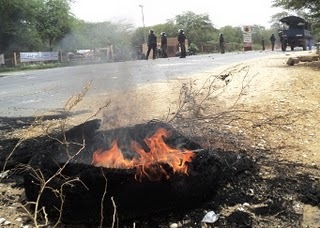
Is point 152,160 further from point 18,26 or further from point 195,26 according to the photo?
point 195,26

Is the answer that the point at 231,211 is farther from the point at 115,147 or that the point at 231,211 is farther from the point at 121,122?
the point at 121,122

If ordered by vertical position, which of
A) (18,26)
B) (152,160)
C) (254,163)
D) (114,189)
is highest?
(18,26)

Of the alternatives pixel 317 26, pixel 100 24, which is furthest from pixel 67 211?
pixel 317 26

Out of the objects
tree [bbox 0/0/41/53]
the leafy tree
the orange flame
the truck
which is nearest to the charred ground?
the orange flame

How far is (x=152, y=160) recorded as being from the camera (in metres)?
2.91

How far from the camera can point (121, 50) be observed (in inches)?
191

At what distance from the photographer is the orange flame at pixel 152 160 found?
9.30 ft

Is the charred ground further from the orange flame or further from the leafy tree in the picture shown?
the leafy tree

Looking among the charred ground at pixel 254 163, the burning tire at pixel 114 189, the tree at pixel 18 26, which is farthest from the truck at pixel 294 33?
the burning tire at pixel 114 189

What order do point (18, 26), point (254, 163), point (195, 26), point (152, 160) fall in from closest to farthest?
point (152, 160), point (254, 163), point (18, 26), point (195, 26)

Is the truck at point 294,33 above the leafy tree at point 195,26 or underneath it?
underneath

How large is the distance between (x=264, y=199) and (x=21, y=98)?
715 centimetres

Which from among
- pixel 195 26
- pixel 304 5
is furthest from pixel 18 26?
pixel 195 26

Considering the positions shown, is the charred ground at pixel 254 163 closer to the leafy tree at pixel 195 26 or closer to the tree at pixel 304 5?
the tree at pixel 304 5
